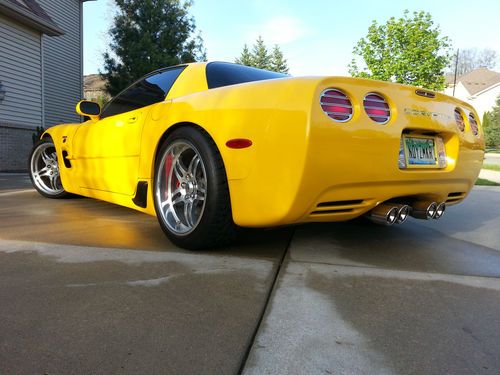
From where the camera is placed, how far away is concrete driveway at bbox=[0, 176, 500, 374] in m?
1.42

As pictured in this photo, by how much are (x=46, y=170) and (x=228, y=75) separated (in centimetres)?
313

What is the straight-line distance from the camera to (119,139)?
3.44 m

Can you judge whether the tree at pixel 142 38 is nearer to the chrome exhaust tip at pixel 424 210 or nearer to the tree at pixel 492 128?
the chrome exhaust tip at pixel 424 210

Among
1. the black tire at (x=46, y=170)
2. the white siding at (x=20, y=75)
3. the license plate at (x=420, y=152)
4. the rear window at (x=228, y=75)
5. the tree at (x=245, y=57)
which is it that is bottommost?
the black tire at (x=46, y=170)

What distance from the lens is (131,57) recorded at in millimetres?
16109

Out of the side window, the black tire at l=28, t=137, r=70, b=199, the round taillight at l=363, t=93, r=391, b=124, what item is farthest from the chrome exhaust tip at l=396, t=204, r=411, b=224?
the black tire at l=28, t=137, r=70, b=199

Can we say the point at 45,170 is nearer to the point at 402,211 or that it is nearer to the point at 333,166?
the point at 333,166

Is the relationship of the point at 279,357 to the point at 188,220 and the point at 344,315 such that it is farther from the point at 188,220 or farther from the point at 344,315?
the point at 188,220

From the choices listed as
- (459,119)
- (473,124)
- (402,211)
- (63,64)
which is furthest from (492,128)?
(402,211)

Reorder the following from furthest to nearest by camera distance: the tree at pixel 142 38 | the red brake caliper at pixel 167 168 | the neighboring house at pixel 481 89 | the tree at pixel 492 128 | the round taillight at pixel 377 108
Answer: the neighboring house at pixel 481 89
the tree at pixel 492 128
the tree at pixel 142 38
the red brake caliper at pixel 167 168
the round taillight at pixel 377 108

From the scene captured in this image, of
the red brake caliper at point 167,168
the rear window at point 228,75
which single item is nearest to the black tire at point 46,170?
the red brake caliper at point 167,168

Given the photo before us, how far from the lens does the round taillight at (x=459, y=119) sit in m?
2.84

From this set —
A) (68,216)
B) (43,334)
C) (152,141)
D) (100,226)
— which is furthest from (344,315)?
(68,216)

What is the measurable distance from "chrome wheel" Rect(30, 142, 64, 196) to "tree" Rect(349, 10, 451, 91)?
20.3 metres
